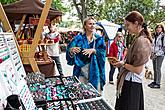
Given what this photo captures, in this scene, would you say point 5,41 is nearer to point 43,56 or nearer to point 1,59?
point 1,59

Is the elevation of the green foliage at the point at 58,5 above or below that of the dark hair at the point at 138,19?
above

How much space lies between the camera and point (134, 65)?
2.67m

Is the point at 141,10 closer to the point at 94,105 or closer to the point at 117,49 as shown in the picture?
the point at 117,49

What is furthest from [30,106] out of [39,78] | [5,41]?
[39,78]

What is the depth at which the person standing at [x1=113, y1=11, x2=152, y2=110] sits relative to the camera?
8.61ft

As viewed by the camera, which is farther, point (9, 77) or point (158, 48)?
point (158, 48)

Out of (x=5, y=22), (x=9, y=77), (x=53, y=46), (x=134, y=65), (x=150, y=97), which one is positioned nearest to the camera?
(x=9, y=77)

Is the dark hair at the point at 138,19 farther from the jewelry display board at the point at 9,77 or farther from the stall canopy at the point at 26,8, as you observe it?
the stall canopy at the point at 26,8

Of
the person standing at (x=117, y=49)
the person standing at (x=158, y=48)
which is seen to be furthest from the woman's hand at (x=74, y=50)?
the person standing at (x=117, y=49)

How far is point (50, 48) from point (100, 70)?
11.8ft

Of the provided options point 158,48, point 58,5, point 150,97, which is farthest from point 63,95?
point 58,5

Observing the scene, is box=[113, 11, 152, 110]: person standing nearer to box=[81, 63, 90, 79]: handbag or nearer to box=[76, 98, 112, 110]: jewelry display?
box=[81, 63, 90, 79]: handbag

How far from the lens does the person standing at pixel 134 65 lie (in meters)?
2.62

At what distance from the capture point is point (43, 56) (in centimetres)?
591
